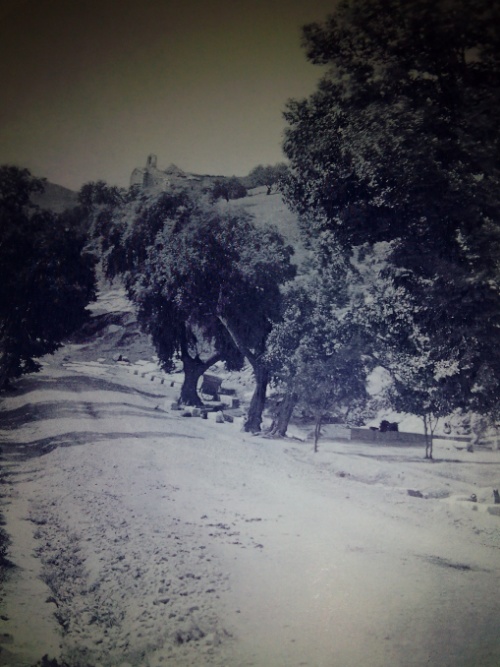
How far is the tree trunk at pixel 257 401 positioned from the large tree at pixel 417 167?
3.05 ft

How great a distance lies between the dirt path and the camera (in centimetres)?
251

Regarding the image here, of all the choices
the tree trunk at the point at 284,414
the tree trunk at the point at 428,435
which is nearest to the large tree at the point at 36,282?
the tree trunk at the point at 284,414

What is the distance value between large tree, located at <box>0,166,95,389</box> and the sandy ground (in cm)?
19

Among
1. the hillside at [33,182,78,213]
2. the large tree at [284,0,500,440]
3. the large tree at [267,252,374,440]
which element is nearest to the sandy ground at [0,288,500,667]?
the large tree at [267,252,374,440]

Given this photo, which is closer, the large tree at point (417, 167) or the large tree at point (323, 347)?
the large tree at point (417, 167)

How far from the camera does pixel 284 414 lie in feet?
11.3

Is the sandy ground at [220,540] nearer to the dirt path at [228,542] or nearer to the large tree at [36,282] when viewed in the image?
the dirt path at [228,542]

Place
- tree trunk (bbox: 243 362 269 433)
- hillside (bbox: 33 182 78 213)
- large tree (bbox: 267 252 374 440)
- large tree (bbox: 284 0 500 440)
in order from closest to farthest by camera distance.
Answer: large tree (bbox: 284 0 500 440) < large tree (bbox: 267 252 374 440) < tree trunk (bbox: 243 362 269 433) < hillside (bbox: 33 182 78 213)

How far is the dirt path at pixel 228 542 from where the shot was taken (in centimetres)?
251

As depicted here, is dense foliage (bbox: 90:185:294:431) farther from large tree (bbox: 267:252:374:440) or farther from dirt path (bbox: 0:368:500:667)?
dirt path (bbox: 0:368:500:667)

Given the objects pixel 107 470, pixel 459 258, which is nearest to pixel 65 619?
pixel 107 470

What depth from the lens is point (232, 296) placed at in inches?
135

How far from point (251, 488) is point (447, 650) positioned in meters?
1.42

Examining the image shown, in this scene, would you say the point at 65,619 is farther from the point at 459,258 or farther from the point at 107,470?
the point at 459,258
